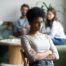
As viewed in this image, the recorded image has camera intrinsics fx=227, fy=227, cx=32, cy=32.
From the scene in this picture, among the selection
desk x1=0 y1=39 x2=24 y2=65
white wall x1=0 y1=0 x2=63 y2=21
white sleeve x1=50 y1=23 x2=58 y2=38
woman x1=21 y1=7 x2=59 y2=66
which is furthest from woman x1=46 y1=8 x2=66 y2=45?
woman x1=21 y1=7 x2=59 y2=66

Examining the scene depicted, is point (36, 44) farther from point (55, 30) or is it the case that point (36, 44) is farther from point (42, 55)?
point (55, 30)

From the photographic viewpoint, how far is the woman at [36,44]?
2.35 metres

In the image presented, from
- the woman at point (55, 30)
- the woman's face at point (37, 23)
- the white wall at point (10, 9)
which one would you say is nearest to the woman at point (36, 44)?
the woman's face at point (37, 23)

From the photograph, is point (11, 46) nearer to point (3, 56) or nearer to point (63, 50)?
point (3, 56)

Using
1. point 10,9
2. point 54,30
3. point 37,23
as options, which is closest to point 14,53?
point 54,30

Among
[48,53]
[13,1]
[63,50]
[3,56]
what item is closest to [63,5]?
[13,1]

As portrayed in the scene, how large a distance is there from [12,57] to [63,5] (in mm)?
2584

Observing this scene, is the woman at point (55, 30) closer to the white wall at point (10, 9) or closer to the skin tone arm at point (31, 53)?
the white wall at point (10, 9)

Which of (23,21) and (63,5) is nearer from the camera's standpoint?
(23,21)

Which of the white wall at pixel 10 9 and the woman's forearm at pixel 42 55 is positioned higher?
the white wall at pixel 10 9

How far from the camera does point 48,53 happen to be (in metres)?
2.41

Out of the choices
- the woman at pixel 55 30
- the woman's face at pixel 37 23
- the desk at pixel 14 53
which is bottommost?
the desk at pixel 14 53

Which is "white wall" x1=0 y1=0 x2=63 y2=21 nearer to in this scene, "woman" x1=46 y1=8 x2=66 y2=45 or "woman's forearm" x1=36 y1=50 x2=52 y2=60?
"woman" x1=46 y1=8 x2=66 y2=45

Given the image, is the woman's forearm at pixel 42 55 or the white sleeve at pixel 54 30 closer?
the woman's forearm at pixel 42 55
